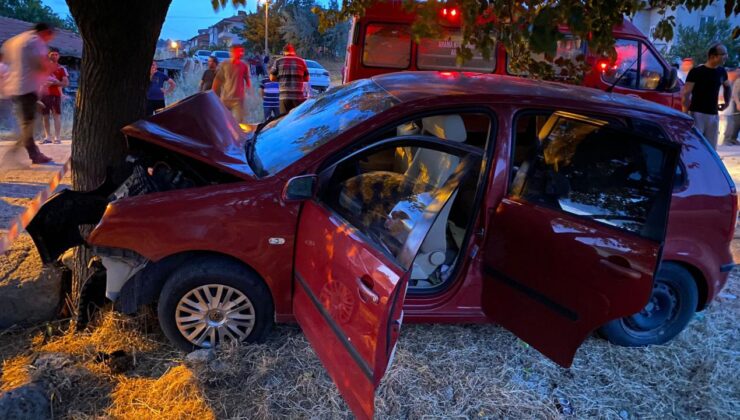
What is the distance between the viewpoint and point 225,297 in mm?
2936

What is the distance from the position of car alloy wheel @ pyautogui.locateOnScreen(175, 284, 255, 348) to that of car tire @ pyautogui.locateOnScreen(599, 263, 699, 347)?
2344 mm

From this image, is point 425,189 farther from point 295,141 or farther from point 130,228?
point 130,228

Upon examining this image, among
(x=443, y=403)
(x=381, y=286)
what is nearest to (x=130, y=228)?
(x=381, y=286)

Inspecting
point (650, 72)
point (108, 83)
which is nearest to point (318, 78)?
point (650, 72)

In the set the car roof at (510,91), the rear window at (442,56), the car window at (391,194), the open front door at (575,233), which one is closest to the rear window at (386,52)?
the rear window at (442,56)

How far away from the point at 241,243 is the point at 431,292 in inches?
45.2

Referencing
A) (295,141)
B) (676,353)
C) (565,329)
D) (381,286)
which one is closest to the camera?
(381,286)

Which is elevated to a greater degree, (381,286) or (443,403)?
(381,286)

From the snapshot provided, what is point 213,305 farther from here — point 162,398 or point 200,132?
point 200,132

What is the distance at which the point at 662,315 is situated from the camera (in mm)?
3449

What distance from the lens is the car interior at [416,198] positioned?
2.75m

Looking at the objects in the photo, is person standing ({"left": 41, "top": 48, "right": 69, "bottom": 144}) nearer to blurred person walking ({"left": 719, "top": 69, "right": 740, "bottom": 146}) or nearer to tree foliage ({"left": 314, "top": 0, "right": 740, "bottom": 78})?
tree foliage ({"left": 314, "top": 0, "right": 740, "bottom": 78})

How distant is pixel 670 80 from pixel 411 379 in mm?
7186

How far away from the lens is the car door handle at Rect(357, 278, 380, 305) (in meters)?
2.08
